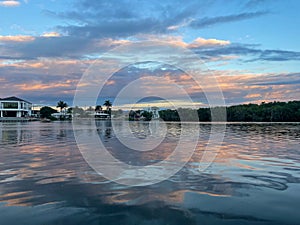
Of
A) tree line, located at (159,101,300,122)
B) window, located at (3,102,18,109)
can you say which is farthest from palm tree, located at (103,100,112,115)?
window, located at (3,102,18,109)

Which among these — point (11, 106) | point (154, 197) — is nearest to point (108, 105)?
point (11, 106)

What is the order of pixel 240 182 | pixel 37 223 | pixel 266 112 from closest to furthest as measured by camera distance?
pixel 37 223, pixel 240 182, pixel 266 112

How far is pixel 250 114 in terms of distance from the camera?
358 feet

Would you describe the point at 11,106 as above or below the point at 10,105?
below

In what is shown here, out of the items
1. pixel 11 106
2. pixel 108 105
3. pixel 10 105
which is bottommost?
pixel 11 106

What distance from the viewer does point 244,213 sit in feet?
18.6

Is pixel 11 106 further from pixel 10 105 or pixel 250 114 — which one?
pixel 250 114

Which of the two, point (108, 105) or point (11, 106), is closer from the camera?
point (11, 106)

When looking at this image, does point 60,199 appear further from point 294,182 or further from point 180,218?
point 294,182

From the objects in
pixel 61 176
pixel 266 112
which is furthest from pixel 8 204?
pixel 266 112

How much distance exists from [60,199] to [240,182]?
4809 mm

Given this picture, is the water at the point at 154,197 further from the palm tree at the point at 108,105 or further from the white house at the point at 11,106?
the palm tree at the point at 108,105

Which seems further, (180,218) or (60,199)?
(60,199)

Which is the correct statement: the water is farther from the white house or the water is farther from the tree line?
the tree line
